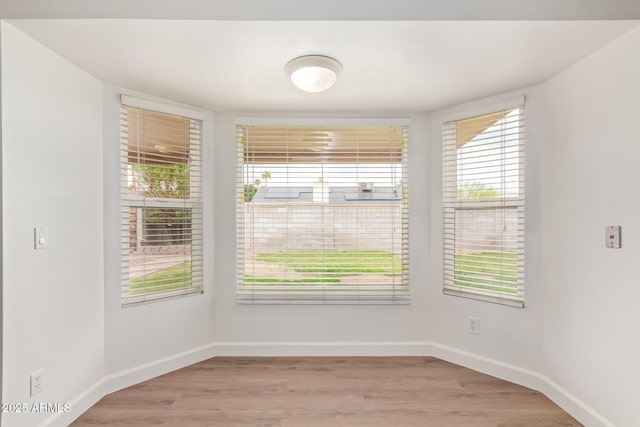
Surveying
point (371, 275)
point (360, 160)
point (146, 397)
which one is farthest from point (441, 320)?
point (146, 397)

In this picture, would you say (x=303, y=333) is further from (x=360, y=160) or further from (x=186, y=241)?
(x=360, y=160)

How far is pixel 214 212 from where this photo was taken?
3.11 m

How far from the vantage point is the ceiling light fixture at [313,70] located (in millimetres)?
2027

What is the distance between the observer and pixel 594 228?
2074 mm

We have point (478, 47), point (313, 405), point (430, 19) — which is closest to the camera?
point (430, 19)

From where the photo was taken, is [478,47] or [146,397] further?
[146,397]

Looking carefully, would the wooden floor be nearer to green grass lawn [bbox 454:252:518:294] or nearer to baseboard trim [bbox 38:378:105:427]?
baseboard trim [bbox 38:378:105:427]

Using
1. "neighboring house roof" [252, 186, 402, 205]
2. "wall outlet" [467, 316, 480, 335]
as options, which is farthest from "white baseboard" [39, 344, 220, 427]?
"wall outlet" [467, 316, 480, 335]

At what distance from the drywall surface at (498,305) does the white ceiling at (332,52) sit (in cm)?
26

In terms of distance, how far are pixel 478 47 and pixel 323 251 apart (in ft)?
6.25

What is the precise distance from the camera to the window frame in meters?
2.59

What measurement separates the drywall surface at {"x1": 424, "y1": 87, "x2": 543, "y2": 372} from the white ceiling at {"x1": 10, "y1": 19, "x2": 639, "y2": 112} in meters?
0.26

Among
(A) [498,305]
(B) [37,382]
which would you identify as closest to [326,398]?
(A) [498,305]

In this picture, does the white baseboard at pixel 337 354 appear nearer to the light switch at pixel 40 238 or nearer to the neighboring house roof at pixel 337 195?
the light switch at pixel 40 238
